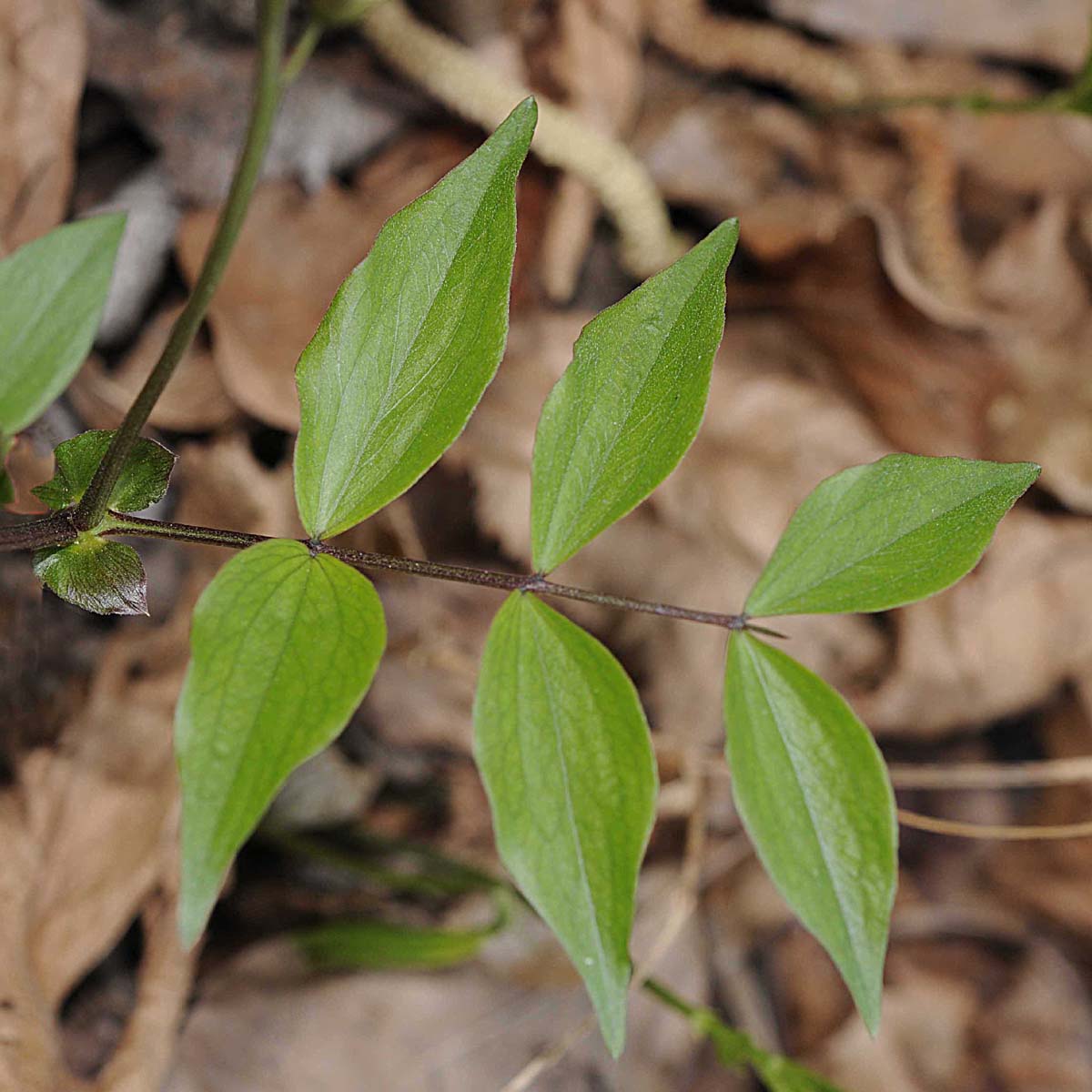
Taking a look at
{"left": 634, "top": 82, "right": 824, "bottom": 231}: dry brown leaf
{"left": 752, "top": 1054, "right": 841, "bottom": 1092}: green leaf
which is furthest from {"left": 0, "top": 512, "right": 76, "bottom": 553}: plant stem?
{"left": 634, "top": 82, "right": 824, "bottom": 231}: dry brown leaf

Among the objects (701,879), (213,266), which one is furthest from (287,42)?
(701,879)

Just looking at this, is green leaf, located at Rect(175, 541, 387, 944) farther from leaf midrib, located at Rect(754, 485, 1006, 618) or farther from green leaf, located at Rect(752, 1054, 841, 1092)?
green leaf, located at Rect(752, 1054, 841, 1092)

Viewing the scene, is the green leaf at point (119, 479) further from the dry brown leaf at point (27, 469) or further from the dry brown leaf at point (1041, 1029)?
the dry brown leaf at point (1041, 1029)

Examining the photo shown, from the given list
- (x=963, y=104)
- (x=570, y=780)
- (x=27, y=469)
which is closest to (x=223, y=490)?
(x=27, y=469)

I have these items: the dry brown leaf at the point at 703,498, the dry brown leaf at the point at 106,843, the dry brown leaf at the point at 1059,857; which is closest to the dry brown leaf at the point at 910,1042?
the dry brown leaf at the point at 1059,857

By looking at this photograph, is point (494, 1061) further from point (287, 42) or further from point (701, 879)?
point (287, 42)

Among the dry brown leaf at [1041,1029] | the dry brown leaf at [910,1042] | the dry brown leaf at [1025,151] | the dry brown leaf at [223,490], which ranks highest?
the dry brown leaf at [223,490]

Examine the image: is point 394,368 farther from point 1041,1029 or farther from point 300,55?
point 1041,1029
